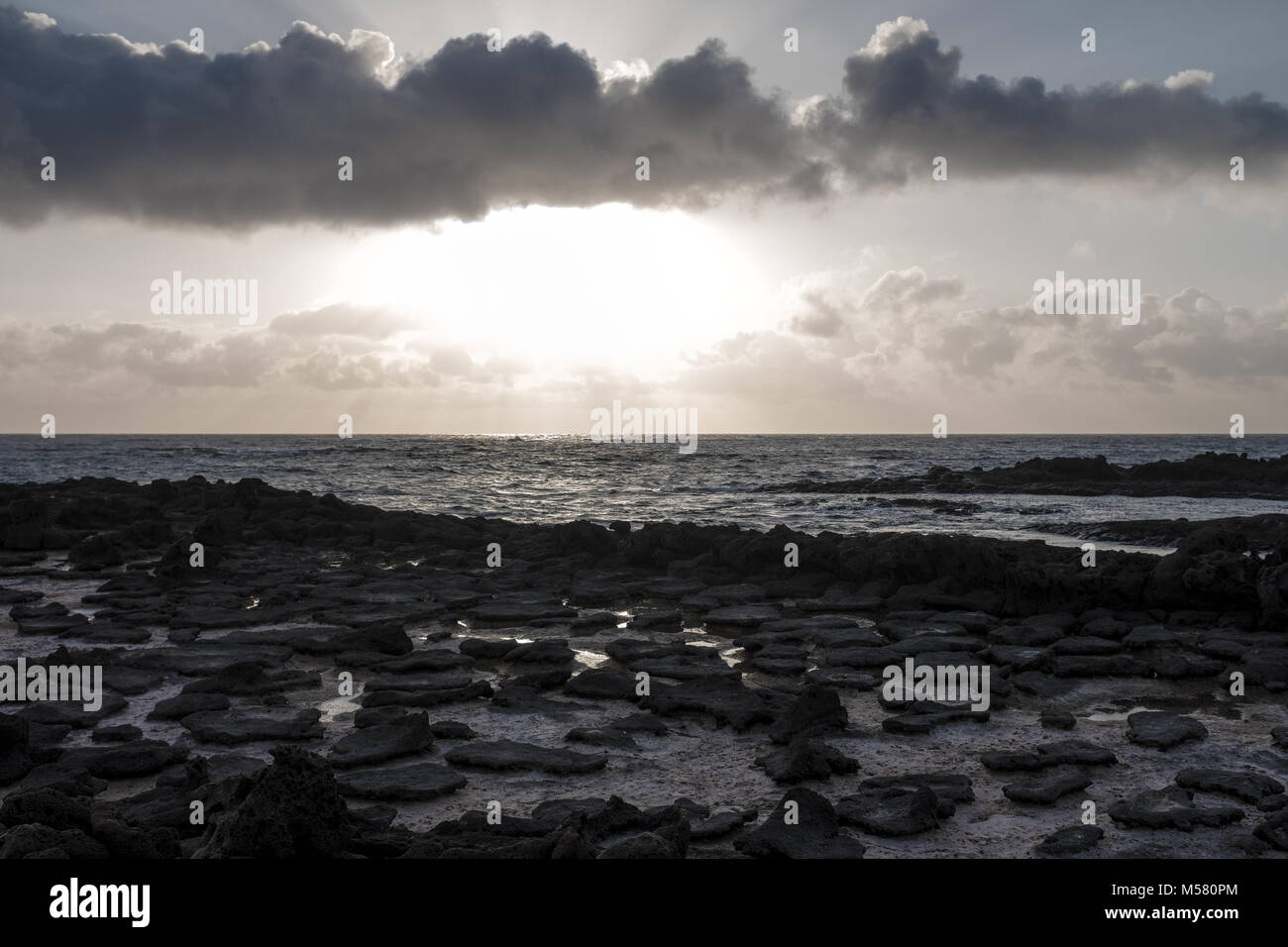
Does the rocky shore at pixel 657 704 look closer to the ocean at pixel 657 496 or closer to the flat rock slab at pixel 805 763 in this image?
the flat rock slab at pixel 805 763

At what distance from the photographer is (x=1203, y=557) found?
11.8m

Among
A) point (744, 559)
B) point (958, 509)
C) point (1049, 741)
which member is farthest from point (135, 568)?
point (958, 509)

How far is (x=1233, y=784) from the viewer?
6.03 metres

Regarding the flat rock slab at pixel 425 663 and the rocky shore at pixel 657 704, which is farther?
the flat rock slab at pixel 425 663

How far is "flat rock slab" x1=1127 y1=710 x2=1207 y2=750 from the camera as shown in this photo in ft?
23.0

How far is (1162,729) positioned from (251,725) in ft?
24.2

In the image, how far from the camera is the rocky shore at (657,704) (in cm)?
525

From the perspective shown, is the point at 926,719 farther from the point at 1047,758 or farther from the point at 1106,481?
the point at 1106,481

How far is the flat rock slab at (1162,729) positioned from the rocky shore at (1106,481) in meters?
32.0

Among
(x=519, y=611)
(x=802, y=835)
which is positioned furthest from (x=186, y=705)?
(x=802, y=835)

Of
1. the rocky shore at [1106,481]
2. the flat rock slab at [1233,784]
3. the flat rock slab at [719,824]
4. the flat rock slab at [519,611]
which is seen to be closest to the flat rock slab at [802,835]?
the flat rock slab at [719,824]

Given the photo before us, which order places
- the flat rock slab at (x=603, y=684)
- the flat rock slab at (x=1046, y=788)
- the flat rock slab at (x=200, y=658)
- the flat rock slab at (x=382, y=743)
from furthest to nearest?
the flat rock slab at (x=200, y=658)
the flat rock slab at (x=603, y=684)
the flat rock slab at (x=382, y=743)
the flat rock slab at (x=1046, y=788)
